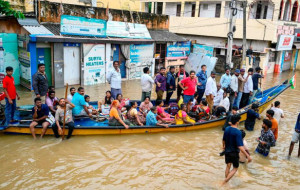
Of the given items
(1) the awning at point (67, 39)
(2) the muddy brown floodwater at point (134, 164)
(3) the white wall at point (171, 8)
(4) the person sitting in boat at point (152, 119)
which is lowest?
(2) the muddy brown floodwater at point (134, 164)

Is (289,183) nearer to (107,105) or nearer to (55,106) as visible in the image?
(107,105)

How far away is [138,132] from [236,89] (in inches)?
171

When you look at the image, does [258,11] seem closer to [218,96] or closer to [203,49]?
[203,49]

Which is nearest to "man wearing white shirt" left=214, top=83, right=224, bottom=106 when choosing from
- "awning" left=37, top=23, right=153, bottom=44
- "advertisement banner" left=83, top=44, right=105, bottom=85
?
"awning" left=37, top=23, right=153, bottom=44

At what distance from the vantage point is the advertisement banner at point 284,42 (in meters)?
21.8

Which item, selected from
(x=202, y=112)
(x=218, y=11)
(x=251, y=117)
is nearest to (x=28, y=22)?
(x=202, y=112)

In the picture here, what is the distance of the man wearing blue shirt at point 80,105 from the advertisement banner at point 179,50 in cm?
1182

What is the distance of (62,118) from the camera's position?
7.70 metres

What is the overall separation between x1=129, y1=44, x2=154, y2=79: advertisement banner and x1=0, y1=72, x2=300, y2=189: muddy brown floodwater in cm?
921

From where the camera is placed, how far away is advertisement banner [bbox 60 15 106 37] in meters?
13.6

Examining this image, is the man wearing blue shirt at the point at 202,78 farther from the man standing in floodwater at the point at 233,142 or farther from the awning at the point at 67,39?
the awning at the point at 67,39

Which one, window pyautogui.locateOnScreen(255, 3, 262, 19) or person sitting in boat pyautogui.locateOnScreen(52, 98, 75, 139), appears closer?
person sitting in boat pyautogui.locateOnScreen(52, 98, 75, 139)

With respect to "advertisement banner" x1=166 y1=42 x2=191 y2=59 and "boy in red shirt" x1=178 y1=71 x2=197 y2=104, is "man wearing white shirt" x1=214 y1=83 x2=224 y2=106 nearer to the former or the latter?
"boy in red shirt" x1=178 y1=71 x2=197 y2=104

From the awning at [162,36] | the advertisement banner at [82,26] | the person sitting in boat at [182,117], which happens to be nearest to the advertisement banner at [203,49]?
the awning at [162,36]
